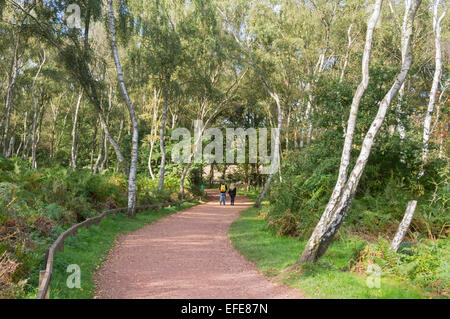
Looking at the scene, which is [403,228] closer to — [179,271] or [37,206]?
[179,271]

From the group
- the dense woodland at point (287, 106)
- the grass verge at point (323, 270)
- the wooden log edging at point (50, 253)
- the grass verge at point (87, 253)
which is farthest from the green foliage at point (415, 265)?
the wooden log edging at point (50, 253)

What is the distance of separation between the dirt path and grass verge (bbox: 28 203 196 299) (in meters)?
0.21

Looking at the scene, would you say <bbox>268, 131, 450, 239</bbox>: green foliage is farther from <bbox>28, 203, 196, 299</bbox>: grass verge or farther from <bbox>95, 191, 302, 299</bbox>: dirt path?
<bbox>28, 203, 196, 299</bbox>: grass verge

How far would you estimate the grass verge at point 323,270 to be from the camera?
5.51 m

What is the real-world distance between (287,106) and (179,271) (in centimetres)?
2219

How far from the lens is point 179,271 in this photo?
7.20 m

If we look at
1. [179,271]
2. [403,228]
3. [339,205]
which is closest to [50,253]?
[179,271]

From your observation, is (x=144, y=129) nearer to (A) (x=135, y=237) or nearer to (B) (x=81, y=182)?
(B) (x=81, y=182)

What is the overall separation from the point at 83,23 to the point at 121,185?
8.29 metres

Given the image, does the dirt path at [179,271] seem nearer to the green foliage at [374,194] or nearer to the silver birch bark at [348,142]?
the silver birch bark at [348,142]

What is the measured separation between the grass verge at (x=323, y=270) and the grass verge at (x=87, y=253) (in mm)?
3634

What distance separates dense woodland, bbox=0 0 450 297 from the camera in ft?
23.7
